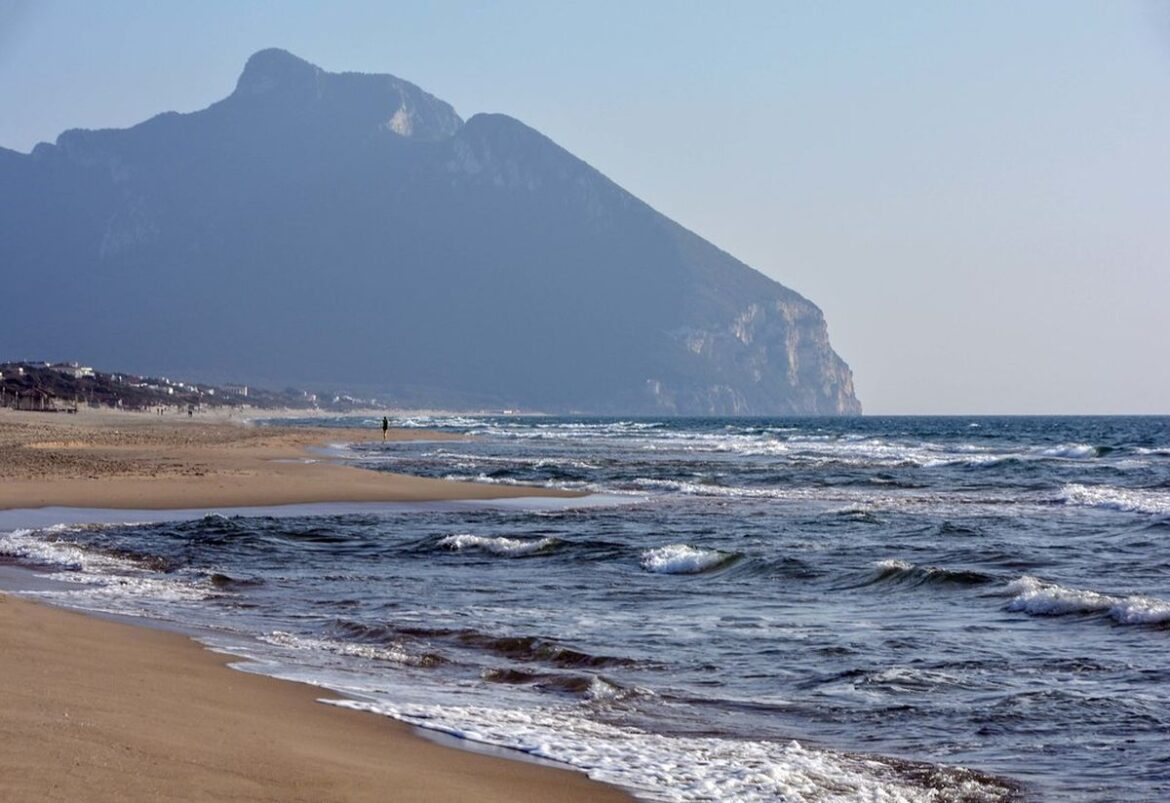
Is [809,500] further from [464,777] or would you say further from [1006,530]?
[464,777]

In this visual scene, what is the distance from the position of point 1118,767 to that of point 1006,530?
15.7 m

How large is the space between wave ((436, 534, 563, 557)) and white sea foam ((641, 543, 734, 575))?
1765 millimetres

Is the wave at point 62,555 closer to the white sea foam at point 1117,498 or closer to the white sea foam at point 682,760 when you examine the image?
the white sea foam at point 682,760

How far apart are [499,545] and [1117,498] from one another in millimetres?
17769

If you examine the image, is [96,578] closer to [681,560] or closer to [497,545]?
[497,545]

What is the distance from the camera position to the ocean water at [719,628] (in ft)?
27.0

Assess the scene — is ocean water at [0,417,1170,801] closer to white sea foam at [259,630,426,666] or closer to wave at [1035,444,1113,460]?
white sea foam at [259,630,426,666]

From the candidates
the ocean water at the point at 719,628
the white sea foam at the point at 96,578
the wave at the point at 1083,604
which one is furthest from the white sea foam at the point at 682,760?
the wave at the point at 1083,604

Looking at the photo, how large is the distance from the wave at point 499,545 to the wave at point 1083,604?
7139 millimetres

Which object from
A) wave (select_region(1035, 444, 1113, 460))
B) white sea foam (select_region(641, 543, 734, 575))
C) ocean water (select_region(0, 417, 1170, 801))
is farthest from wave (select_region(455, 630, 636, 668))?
wave (select_region(1035, 444, 1113, 460))

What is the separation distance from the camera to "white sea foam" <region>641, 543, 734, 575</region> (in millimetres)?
17828

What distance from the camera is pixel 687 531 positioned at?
74.4 feet

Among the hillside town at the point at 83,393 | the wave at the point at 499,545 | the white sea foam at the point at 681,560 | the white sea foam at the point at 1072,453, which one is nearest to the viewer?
the white sea foam at the point at 681,560

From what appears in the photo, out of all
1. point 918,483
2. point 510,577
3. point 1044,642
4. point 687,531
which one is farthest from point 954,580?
point 918,483
